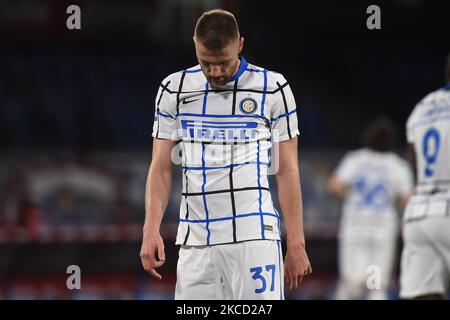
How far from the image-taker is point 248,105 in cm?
433

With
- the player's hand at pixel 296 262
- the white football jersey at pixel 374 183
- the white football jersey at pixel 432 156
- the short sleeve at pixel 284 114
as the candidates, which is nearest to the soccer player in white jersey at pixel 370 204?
the white football jersey at pixel 374 183

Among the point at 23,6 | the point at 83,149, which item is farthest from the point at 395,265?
the point at 23,6

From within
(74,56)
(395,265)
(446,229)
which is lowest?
(395,265)

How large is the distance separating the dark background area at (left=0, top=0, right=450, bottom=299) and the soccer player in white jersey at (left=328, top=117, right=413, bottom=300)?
4.31 feet

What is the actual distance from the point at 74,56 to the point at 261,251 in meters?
14.0

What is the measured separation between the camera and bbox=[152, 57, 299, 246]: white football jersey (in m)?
4.30

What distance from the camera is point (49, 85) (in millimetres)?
16344

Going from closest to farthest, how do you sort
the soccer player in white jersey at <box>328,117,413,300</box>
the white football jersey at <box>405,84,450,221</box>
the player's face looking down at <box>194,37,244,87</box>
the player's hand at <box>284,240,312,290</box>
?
the player's face looking down at <box>194,37,244,87</box> < the player's hand at <box>284,240,312,290</box> < the white football jersey at <box>405,84,450,221</box> < the soccer player in white jersey at <box>328,117,413,300</box>

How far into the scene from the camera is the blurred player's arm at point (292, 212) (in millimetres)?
4309

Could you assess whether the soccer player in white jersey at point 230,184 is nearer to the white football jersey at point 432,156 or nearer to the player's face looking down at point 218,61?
the player's face looking down at point 218,61

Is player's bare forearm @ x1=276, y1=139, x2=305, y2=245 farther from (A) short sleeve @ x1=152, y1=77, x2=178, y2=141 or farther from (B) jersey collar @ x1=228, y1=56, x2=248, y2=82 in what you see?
(A) short sleeve @ x1=152, y1=77, x2=178, y2=141

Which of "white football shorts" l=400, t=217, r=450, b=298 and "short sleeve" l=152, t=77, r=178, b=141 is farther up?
"short sleeve" l=152, t=77, r=178, b=141

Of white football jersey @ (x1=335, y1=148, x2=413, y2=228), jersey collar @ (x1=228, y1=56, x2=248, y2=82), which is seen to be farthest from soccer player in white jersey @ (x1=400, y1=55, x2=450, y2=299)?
white football jersey @ (x1=335, y1=148, x2=413, y2=228)
